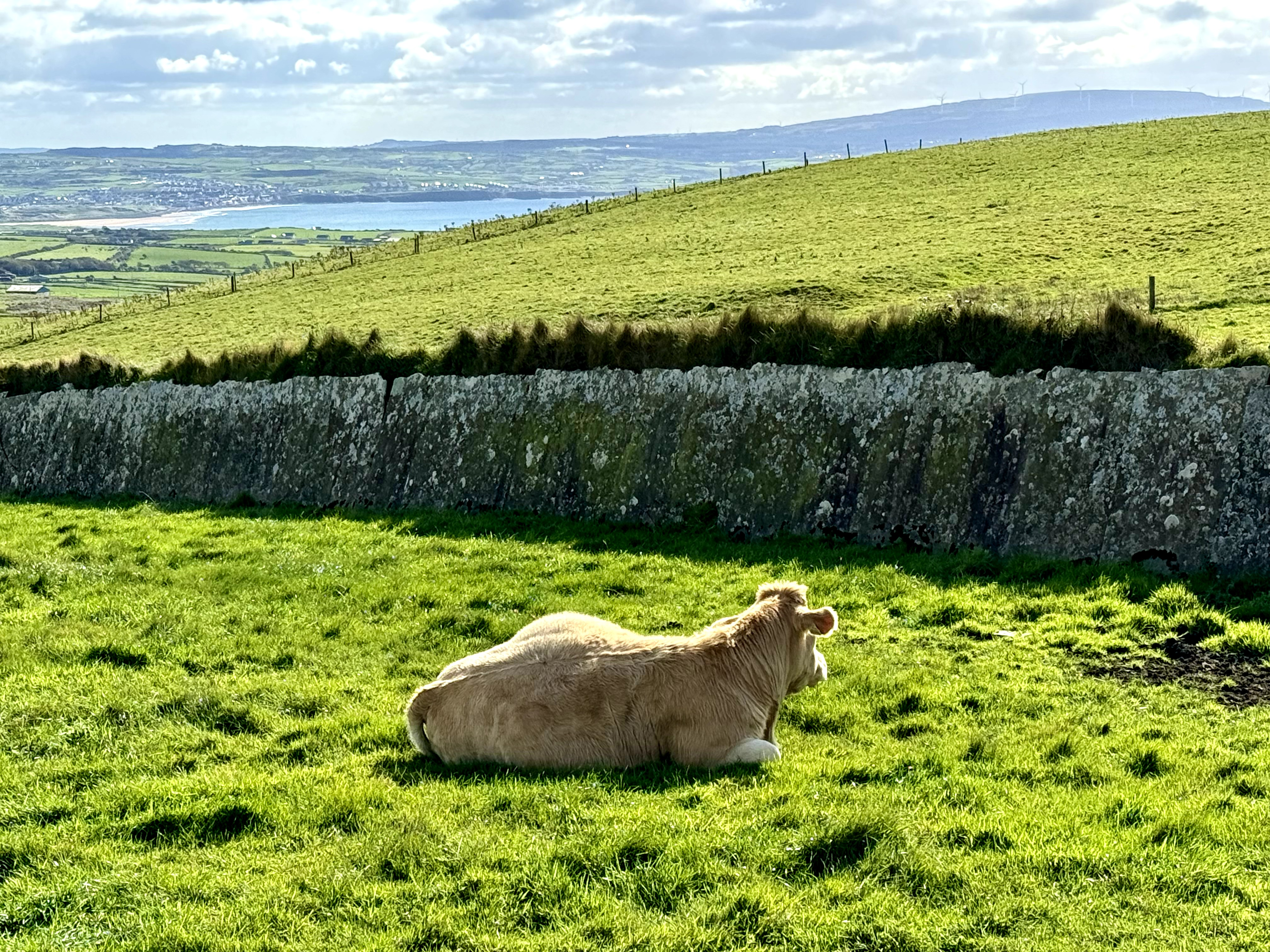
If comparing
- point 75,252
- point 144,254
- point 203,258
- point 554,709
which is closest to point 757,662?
point 554,709

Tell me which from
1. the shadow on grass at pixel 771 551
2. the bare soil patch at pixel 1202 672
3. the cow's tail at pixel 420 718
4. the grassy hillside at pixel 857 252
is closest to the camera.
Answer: the cow's tail at pixel 420 718

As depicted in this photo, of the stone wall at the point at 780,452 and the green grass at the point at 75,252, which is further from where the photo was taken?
the green grass at the point at 75,252

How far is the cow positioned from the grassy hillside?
33.0 ft

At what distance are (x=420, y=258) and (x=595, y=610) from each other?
124ft

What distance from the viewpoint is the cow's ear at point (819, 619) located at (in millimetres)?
8781

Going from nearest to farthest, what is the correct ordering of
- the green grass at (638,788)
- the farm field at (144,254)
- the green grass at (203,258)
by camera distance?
the green grass at (638,788), the farm field at (144,254), the green grass at (203,258)

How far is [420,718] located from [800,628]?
9.72ft

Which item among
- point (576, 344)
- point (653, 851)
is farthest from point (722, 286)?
point (653, 851)

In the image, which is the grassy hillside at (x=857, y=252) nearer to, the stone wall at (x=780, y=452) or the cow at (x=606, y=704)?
the stone wall at (x=780, y=452)

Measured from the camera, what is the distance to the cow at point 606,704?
811cm

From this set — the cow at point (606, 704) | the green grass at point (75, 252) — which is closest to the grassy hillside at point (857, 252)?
the cow at point (606, 704)

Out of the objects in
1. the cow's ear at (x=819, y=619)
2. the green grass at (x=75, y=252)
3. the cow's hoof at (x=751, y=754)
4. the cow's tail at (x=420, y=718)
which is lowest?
the cow's hoof at (x=751, y=754)

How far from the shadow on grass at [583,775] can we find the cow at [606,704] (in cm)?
9

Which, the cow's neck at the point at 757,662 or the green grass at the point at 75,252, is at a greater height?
the green grass at the point at 75,252
